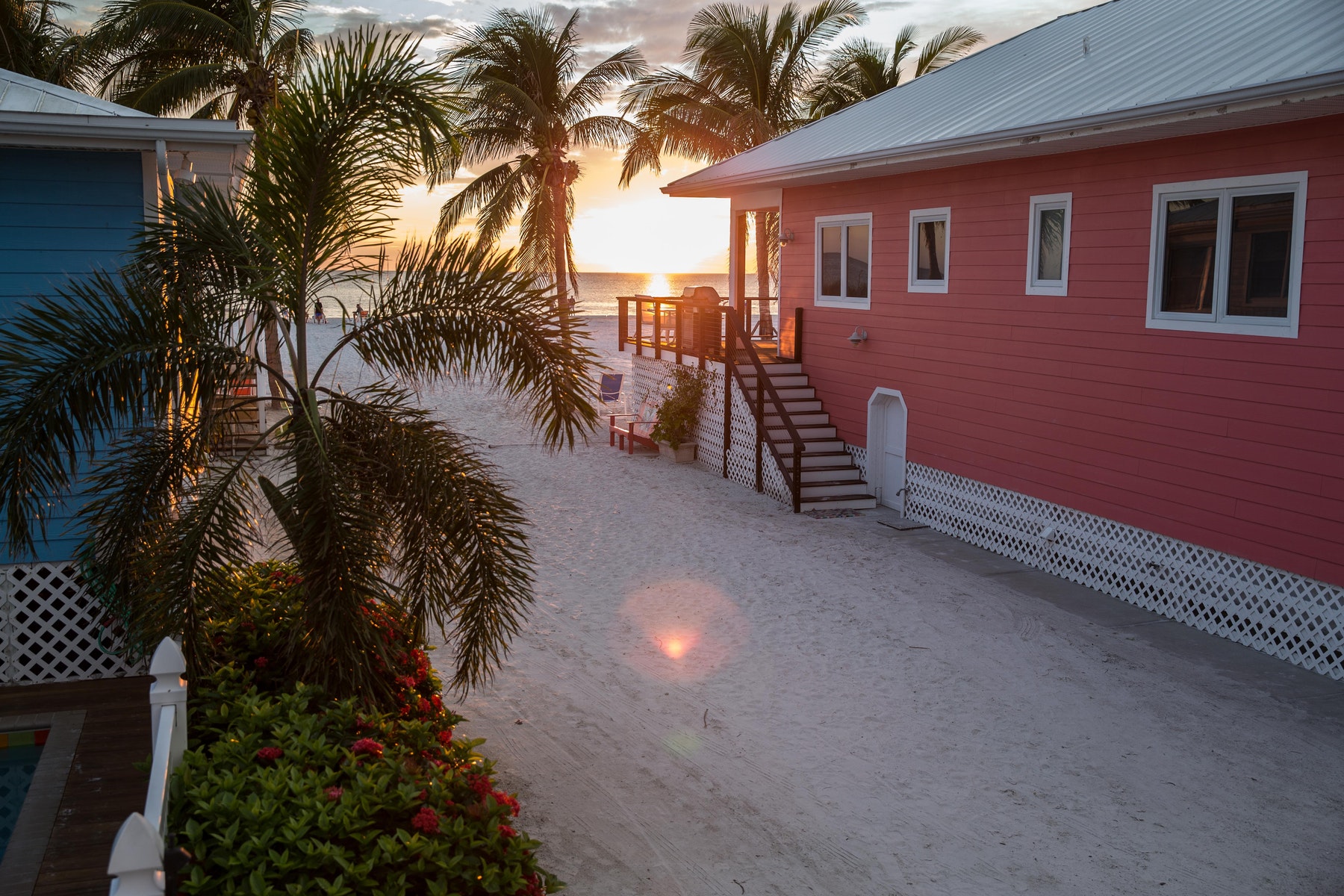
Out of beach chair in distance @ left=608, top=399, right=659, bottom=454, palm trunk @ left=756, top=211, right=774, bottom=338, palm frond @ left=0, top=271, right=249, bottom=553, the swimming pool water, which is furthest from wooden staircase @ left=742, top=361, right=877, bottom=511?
palm frond @ left=0, top=271, right=249, bottom=553

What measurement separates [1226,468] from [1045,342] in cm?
266

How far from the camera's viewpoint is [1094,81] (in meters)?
11.0

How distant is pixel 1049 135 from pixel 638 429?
10.7 metres

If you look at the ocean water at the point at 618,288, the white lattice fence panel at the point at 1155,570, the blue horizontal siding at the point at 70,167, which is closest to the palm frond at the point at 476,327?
the blue horizontal siding at the point at 70,167

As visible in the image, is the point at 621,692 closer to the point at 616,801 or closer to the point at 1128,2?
the point at 616,801

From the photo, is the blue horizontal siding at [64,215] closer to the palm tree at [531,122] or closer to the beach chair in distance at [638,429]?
the beach chair in distance at [638,429]

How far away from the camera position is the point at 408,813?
4.82 m

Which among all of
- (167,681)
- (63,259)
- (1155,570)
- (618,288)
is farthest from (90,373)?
(618,288)

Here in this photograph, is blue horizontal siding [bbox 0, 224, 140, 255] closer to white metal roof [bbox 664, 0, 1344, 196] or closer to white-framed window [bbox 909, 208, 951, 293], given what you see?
white metal roof [bbox 664, 0, 1344, 196]

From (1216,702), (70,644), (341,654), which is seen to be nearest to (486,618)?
(341,654)

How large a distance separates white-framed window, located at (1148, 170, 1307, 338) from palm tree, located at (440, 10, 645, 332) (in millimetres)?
17531

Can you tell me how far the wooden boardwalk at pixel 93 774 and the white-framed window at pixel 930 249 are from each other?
10.0 metres

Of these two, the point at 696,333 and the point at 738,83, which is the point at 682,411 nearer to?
the point at 696,333

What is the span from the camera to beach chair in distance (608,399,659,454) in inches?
749
